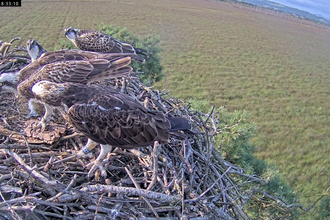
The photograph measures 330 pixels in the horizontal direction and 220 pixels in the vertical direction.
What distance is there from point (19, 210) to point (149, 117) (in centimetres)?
149

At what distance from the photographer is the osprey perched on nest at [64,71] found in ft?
11.2

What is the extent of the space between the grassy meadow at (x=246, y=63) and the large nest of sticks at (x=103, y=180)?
Answer: 2409mm

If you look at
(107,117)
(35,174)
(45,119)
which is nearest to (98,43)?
(45,119)

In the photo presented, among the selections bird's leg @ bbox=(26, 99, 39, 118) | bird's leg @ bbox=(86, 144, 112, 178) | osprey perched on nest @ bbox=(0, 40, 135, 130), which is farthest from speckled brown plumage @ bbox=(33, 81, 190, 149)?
bird's leg @ bbox=(26, 99, 39, 118)

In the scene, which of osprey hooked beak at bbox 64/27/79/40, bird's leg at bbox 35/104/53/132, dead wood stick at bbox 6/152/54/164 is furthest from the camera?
osprey hooked beak at bbox 64/27/79/40

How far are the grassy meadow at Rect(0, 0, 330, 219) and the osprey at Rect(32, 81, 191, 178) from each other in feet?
7.86

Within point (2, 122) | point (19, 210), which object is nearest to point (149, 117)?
point (19, 210)

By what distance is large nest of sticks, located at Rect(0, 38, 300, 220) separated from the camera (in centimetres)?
237

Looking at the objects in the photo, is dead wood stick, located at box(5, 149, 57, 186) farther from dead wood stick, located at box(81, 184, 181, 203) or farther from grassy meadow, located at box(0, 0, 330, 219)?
grassy meadow, located at box(0, 0, 330, 219)

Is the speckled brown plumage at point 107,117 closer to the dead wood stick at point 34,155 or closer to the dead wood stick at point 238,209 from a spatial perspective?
the dead wood stick at point 34,155

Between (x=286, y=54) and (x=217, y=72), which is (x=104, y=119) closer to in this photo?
(x=217, y=72)

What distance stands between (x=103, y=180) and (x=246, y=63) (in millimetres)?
18536

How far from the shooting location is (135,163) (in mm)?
3062

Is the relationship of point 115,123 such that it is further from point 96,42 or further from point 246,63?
point 246,63
